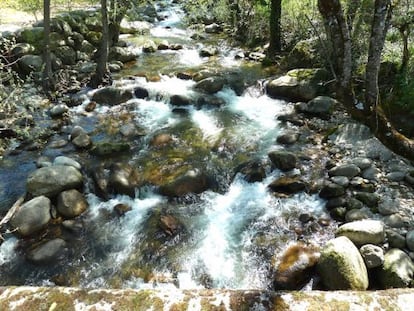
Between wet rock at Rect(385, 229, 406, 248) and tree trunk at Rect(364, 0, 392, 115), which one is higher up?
tree trunk at Rect(364, 0, 392, 115)

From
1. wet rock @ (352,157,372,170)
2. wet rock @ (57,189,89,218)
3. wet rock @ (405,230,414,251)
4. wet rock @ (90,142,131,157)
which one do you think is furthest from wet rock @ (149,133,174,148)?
wet rock @ (405,230,414,251)

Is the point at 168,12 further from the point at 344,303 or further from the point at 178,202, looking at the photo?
the point at 344,303

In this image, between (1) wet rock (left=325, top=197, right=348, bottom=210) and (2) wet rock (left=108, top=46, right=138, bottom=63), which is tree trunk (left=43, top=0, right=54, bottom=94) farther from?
(1) wet rock (left=325, top=197, right=348, bottom=210)

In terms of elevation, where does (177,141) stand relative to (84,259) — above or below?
above

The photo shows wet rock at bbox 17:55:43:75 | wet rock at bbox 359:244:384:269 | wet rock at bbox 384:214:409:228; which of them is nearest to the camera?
wet rock at bbox 359:244:384:269

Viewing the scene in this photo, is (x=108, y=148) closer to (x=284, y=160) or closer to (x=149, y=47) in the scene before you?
(x=284, y=160)

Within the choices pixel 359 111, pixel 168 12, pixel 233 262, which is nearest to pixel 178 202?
pixel 233 262

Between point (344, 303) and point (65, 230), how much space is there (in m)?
5.04

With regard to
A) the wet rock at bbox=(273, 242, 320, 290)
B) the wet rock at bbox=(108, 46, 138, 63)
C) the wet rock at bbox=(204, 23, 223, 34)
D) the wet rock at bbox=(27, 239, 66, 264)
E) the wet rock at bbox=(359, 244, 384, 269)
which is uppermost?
the wet rock at bbox=(204, 23, 223, 34)

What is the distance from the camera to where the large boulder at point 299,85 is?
442 inches

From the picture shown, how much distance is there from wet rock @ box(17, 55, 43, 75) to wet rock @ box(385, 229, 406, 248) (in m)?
11.9

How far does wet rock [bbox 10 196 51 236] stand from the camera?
6559mm

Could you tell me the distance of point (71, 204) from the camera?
7137mm

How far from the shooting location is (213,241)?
6660 mm
